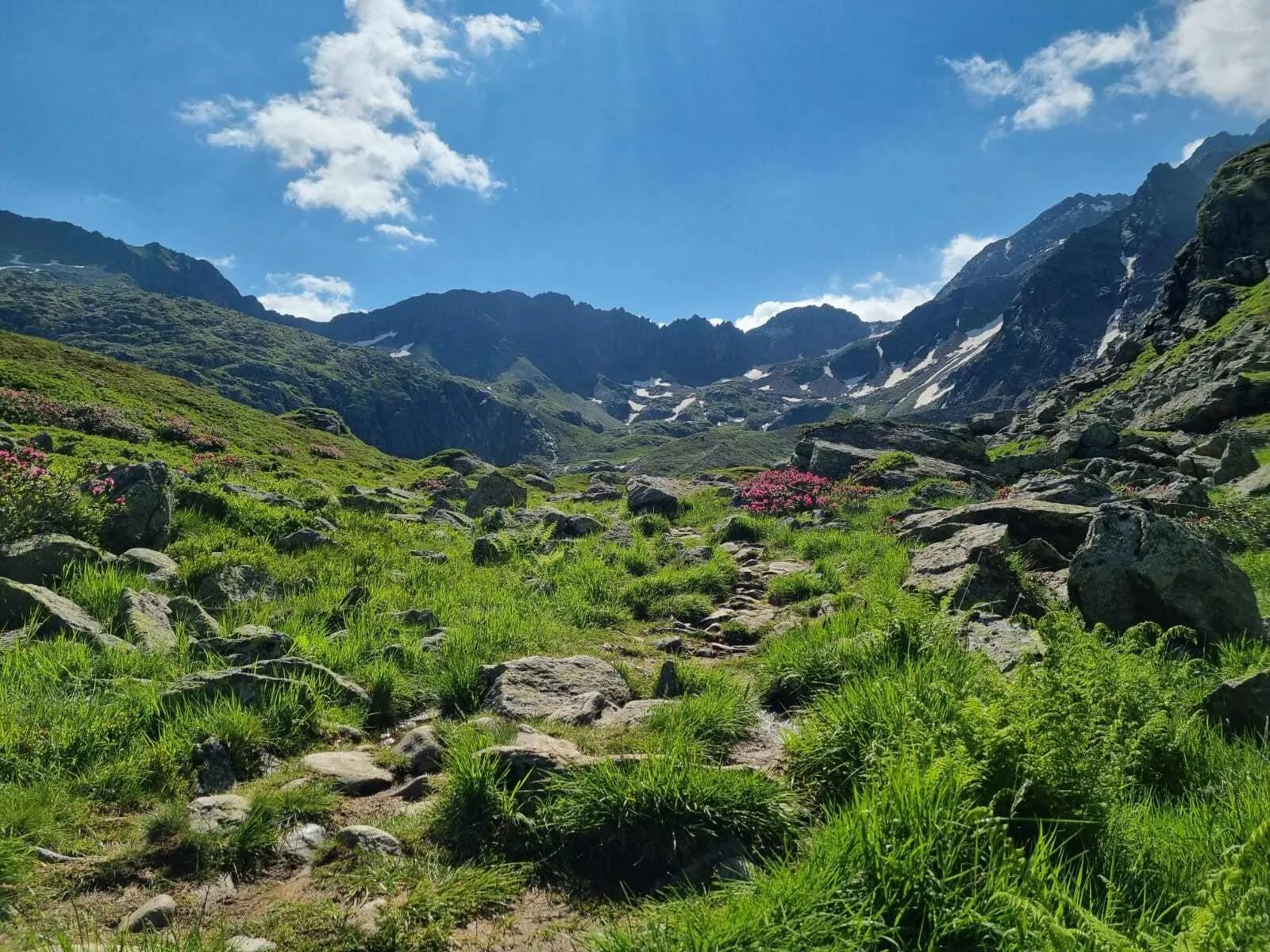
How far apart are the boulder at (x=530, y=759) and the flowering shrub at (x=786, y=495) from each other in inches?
689

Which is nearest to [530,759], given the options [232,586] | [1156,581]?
[1156,581]

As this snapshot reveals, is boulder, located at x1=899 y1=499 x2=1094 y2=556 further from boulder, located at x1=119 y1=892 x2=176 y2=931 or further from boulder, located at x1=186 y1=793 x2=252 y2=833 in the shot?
boulder, located at x1=119 y1=892 x2=176 y2=931

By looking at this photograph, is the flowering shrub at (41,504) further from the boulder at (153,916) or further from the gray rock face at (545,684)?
the boulder at (153,916)

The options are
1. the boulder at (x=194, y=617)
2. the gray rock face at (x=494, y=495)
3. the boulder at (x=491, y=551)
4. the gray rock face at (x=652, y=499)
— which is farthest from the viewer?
the gray rock face at (x=494, y=495)

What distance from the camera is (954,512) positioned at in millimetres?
14828

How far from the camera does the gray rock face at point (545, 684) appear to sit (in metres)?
7.00

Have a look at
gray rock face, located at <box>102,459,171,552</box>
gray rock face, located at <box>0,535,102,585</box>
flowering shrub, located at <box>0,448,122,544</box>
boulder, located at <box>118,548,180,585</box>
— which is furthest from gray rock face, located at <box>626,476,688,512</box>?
gray rock face, located at <box>0,535,102,585</box>

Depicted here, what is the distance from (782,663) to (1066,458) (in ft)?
127

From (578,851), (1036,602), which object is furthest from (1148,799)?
(1036,602)

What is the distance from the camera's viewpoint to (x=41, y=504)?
1093cm

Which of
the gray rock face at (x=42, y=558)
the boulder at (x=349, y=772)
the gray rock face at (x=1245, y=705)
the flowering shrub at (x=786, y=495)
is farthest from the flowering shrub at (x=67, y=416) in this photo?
the gray rock face at (x=1245, y=705)

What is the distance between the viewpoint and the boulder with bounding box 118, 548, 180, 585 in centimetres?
1030

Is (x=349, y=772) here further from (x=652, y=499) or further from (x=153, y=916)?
(x=652, y=499)

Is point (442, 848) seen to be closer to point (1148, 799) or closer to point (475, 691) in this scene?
point (475, 691)
